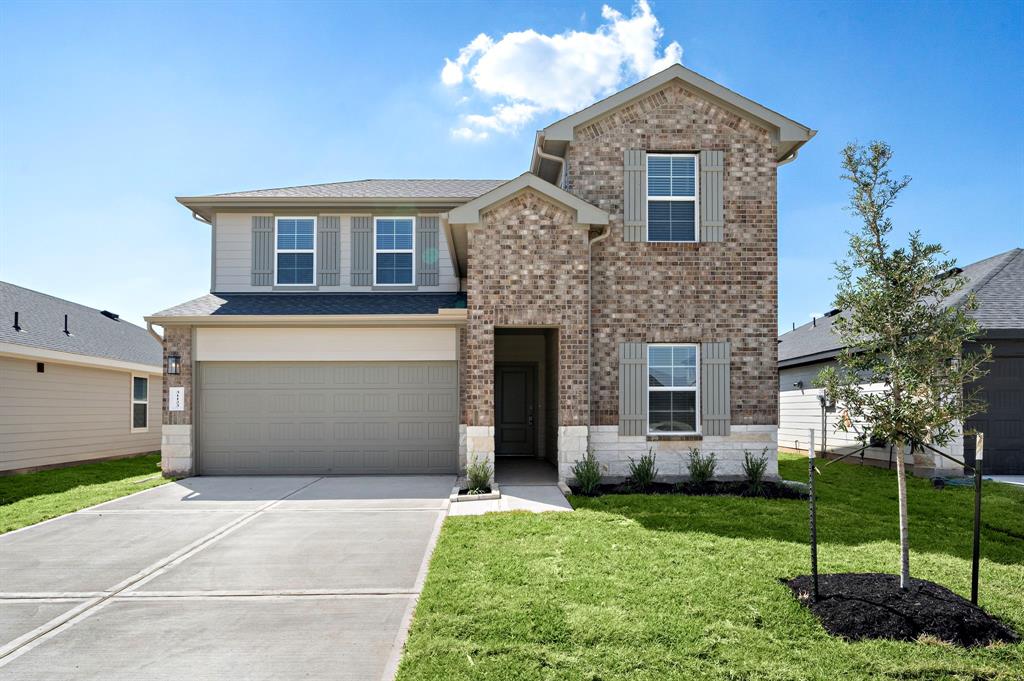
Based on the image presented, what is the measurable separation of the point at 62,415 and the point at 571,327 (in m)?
12.6

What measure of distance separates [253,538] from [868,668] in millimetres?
6450

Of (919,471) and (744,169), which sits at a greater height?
(744,169)

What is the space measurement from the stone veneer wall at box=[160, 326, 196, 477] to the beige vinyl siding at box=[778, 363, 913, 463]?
48.1 ft

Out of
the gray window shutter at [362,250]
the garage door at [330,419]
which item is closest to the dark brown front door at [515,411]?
the garage door at [330,419]

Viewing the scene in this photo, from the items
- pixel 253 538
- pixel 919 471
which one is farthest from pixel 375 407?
pixel 919 471

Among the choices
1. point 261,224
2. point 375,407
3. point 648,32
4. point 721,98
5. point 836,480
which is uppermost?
point 648,32

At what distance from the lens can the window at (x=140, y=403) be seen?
17.1 meters

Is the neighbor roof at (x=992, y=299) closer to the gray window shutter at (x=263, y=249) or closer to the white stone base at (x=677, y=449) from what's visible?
the white stone base at (x=677, y=449)

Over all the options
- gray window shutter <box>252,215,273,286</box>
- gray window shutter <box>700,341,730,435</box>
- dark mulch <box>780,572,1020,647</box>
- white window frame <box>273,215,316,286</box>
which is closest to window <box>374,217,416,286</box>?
white window frame <box>273,215,316,286</box>

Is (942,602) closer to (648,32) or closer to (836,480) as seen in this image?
(836,480)

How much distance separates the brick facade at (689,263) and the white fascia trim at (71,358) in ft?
35.0

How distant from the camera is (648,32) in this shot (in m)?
11.3

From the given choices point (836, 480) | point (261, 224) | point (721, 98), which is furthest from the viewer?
point (261, 224)

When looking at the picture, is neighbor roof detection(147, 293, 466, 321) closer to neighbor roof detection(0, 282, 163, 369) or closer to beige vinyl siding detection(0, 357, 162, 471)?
neighbor roof detection(0, 282, 163, 369)
